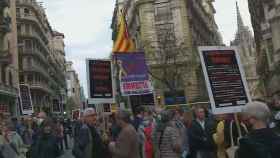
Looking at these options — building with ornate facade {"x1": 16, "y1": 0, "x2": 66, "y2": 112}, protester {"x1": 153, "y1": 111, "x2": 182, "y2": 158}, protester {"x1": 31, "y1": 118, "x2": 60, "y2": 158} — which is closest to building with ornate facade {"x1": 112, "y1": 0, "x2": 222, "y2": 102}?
building with ornate facade {"x1": 16, "y1": 0, "x2": 66, "y2": 112}

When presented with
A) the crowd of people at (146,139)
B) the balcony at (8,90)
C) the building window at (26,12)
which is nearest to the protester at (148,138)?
the crowd of people at (146,139)

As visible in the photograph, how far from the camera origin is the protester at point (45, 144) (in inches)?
328

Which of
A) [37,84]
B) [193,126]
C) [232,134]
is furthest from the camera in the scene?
[37,84]

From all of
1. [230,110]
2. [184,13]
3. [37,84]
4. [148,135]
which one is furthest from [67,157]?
[37,84]

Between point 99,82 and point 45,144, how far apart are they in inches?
165

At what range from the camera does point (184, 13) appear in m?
55.0

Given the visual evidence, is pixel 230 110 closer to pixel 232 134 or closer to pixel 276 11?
pixel 232 134

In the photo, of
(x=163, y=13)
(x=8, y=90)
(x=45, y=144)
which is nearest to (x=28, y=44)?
(x=8, y=90)

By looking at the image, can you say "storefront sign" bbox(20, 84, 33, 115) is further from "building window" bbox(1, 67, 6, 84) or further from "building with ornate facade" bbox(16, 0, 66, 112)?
"building with ornate facade" bbox(16, 0, 66, 112)

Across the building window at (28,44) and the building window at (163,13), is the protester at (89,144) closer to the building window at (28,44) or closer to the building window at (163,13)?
the building window at (163,13)

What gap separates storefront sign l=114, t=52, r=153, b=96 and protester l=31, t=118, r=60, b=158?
19.5 feet

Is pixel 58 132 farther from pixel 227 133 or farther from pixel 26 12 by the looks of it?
pixel 26 12

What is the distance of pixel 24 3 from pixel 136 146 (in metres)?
67.8

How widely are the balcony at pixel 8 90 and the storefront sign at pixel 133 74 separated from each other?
3041 cm
